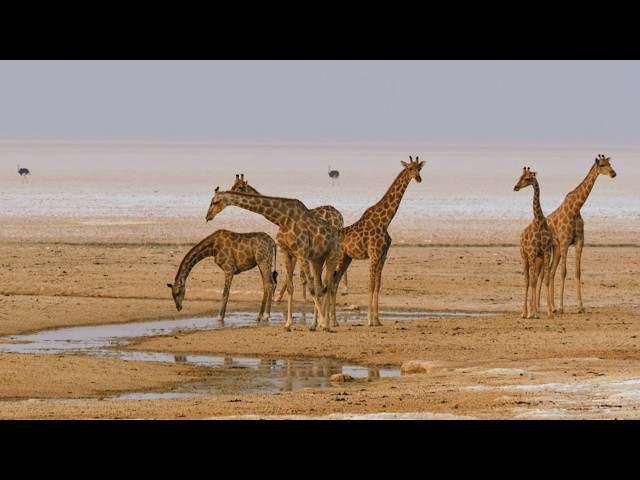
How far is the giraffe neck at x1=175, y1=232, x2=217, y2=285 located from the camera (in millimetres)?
23406

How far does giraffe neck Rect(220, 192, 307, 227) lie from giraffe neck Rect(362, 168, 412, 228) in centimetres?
136

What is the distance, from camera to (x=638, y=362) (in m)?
17.3

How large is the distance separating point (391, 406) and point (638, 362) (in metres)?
4.54

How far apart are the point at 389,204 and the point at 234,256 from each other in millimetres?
2816

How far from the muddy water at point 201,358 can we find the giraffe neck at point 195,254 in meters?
0.75

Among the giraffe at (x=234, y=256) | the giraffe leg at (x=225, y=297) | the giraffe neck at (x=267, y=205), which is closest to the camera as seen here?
the giraffe neck at (x=267, y=205)

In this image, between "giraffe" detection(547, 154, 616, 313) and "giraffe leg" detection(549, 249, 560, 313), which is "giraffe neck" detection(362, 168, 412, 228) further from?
"giraffe leg" detection(549, 249, 560, 313)

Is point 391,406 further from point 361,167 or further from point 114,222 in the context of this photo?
point 361,167

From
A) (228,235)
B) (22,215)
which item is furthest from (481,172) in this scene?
(228,235)

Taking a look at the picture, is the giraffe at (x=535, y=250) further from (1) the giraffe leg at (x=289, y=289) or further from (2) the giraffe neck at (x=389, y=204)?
(1) the giraffe leg at (x=289, y=289)

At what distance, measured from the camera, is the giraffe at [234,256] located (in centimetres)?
2316

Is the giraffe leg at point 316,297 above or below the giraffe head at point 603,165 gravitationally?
below

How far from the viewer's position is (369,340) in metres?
20.4

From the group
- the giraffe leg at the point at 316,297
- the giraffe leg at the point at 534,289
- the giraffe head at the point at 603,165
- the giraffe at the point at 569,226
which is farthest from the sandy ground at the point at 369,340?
the giraffe head at the point at 603,165
